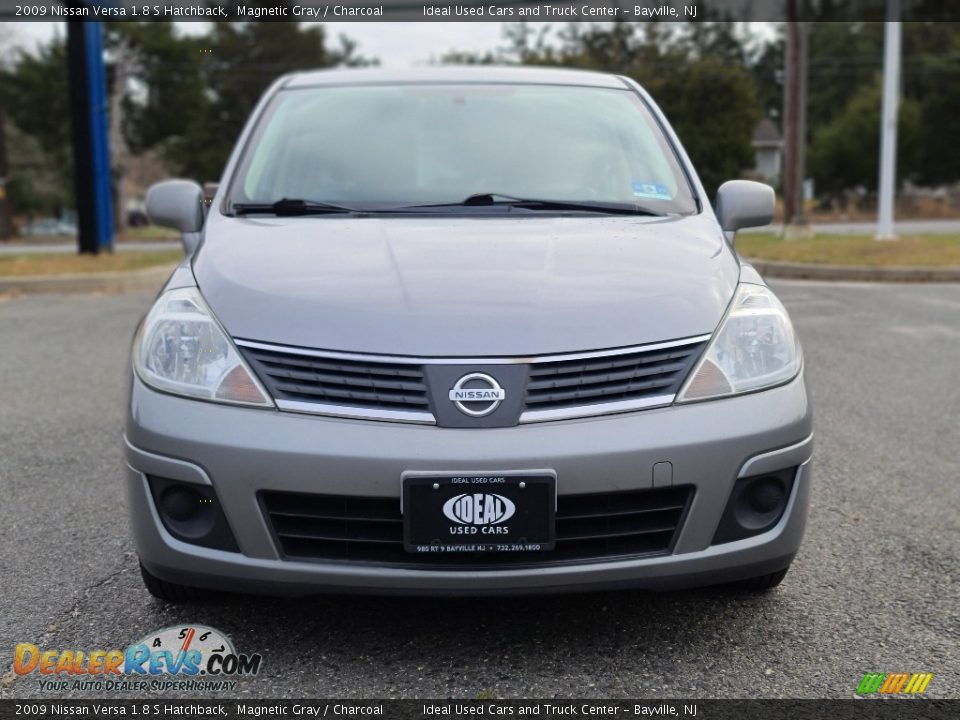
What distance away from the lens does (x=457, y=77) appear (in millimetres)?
3773

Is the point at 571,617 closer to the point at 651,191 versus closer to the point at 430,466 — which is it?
the point at 430,466

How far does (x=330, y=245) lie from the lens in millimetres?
2717

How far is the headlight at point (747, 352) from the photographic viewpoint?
2.28m

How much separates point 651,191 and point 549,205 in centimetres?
34

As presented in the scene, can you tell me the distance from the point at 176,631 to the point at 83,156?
42.5 feet

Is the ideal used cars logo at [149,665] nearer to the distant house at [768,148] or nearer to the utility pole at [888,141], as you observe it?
Result: the utility pole at [888,141]

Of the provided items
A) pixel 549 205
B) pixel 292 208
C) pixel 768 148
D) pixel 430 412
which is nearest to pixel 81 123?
pixel 292 208

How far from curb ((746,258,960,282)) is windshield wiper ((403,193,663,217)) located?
8.38 m

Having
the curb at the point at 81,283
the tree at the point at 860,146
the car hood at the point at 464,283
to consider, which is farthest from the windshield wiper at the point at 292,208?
the tree at the point at 860,146

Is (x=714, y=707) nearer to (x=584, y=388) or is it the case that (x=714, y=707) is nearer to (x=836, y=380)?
(x=584, y=388)

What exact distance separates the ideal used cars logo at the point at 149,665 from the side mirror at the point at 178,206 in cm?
138

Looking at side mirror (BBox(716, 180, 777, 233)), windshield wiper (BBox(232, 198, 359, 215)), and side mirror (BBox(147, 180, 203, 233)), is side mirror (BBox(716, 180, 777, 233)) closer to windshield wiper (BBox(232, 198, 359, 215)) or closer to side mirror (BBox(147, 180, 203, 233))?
windshield wiper (BBox(232, 198, 359, 215))

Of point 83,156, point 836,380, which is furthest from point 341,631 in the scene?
point 83,156

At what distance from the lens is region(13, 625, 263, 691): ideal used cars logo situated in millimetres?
2232
